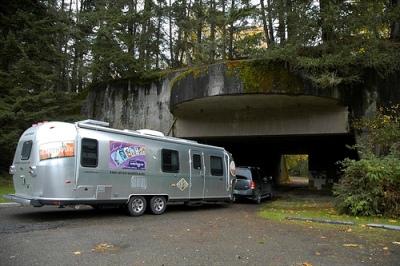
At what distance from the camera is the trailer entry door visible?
12039 millimetres

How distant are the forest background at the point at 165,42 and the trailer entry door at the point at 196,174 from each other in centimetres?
504

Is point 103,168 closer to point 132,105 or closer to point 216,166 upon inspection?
point 216,166

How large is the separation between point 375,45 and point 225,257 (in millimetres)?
11411

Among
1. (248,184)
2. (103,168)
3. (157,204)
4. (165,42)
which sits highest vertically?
(165,42)

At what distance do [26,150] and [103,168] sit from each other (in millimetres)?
2108

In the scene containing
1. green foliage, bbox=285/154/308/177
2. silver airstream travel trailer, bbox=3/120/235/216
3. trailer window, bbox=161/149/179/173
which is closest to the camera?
silver airstream travel trailer, bbox=3/120/235/216

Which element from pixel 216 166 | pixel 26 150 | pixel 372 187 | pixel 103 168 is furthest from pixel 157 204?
pixel 372 187

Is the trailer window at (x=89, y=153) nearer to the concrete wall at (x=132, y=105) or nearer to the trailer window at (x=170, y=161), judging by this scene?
the trailer window at (x=170, y=161)

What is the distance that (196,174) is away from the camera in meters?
12.2

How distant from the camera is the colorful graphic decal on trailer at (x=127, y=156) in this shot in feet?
31.8

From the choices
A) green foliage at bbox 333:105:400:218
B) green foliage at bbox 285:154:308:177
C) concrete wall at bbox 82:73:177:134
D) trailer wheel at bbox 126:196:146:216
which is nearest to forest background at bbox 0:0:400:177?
concrete wall at bbox 82:73:177:134

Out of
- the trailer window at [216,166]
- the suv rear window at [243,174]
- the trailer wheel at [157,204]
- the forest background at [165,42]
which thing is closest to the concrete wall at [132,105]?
the forest background at [165,42]

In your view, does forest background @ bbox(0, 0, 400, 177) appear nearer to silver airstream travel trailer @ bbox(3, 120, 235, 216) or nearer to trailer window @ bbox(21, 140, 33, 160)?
silver airstream travel trailer @ bbox(3, 120, 235, 216)

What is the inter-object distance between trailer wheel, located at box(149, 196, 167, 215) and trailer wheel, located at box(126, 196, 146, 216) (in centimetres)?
29
